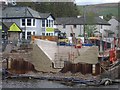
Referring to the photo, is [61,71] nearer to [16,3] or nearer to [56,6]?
[16,3]

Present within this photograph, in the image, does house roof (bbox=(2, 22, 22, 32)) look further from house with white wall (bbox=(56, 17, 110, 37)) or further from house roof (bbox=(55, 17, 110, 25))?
house roof (bbox=(55, 17, 110, 25))

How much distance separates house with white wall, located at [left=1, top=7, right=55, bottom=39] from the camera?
4628 cm

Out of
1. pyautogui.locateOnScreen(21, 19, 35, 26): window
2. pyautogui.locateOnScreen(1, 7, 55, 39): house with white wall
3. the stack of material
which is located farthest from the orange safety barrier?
pyautogui.locateOnScreen(21, 19, 35, 26): window

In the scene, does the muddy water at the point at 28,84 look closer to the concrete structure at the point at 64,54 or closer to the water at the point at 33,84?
the water at the point at 33,84

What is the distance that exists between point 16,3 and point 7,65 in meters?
39.2

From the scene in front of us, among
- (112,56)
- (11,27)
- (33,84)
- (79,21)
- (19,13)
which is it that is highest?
(19,13)

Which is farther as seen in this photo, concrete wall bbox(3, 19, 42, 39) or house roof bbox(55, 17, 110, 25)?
house roof bbox(55, 17, 110, 25)

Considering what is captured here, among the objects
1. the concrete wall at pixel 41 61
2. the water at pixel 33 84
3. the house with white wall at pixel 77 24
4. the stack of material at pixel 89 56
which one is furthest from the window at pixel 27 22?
the water at pixel 33 84

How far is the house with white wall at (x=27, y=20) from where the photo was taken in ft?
152

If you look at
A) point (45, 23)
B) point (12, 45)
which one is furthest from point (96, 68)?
point (45, 23)

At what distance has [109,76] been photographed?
25406 millimetres

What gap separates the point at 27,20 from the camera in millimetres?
46500

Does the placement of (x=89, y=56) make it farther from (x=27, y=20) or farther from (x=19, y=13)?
(x=19, y=13)

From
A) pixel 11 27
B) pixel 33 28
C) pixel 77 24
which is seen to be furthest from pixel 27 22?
pixel 77 24
